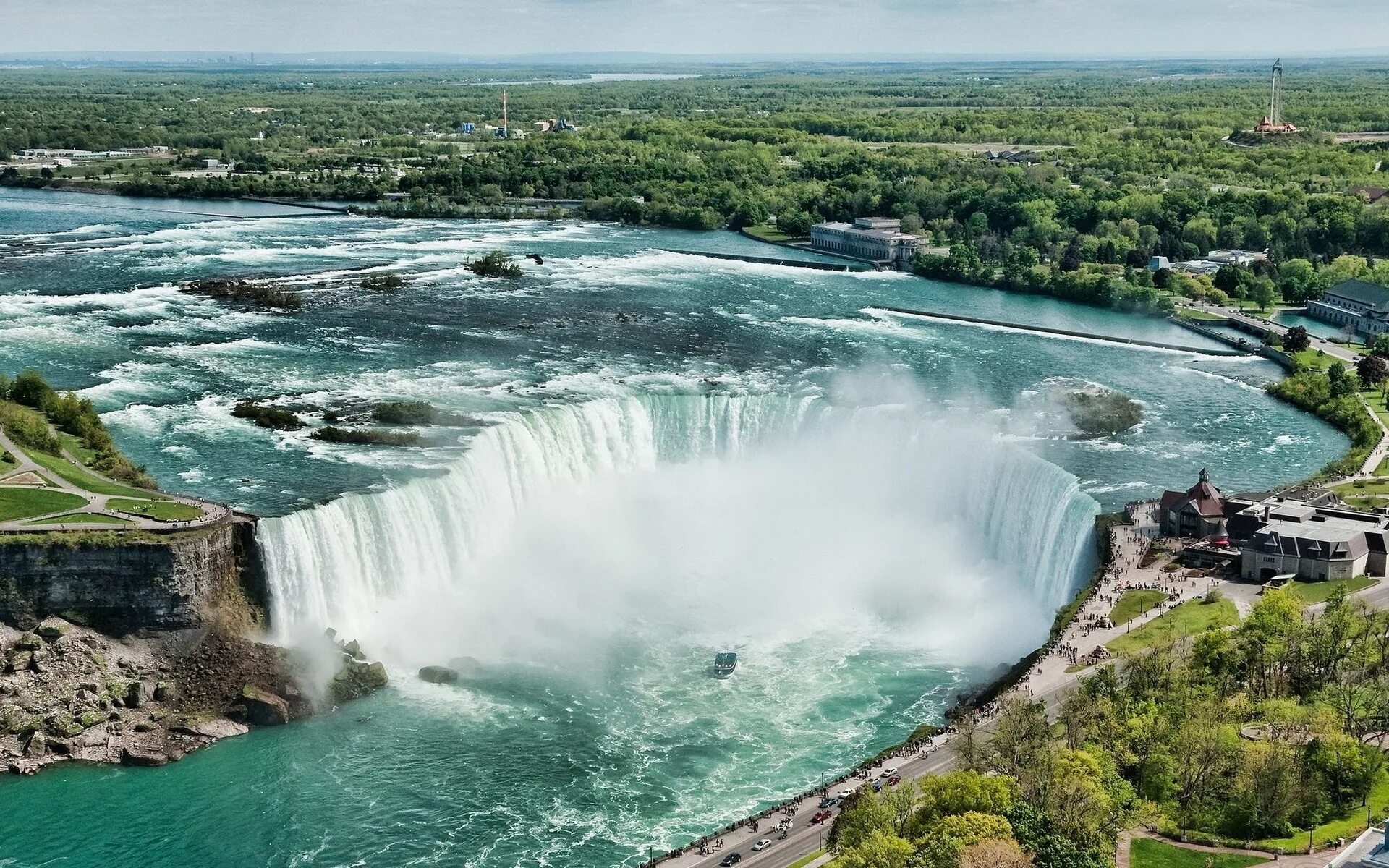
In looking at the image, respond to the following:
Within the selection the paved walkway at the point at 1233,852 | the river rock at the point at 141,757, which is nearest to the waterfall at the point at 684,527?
the river rock at the point at 141,757

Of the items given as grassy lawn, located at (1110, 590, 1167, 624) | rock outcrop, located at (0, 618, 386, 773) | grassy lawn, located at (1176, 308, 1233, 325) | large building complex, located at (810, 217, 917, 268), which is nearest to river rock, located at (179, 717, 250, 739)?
rock outcrop, located at (0, 618, 386, 773)

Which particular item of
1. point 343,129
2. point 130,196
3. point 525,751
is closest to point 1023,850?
point 525,751

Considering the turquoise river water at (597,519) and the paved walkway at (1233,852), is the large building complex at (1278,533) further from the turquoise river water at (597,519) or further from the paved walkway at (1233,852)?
the paved walkway at (1233,852)

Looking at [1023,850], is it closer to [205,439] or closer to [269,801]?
[269,801]

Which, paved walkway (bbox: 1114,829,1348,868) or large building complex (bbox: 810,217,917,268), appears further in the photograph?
large building complex (bbox: 810,217,917,268)

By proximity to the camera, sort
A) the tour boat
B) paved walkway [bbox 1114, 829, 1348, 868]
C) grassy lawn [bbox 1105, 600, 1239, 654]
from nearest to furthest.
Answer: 1. paved walkway [bbox 1114, 829, 1348, 868]
2. grassy lawn [bbox 1105, 600, 1239, 654]
3. the tour boat

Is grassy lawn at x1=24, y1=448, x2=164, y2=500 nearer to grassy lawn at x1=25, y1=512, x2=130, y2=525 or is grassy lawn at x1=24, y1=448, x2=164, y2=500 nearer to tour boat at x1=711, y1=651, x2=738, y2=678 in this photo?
grassy lawn at x1=25, y1=512, x2=130, y2=525

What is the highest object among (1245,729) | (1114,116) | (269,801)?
(1114,116)
